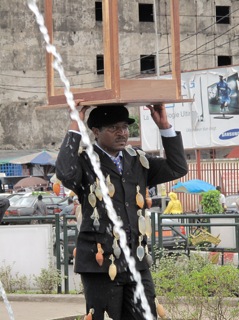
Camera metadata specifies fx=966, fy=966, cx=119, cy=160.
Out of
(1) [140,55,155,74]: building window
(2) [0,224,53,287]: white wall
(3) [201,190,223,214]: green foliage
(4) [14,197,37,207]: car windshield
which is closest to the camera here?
(2) [0,224,53,287]: white wall

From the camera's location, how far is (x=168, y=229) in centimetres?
1154

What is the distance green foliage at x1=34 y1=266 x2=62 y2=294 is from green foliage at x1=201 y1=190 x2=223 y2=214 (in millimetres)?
10070

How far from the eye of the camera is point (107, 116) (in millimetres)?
5223

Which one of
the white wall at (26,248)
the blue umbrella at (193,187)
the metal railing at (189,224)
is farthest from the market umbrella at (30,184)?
the metal railing at (189,224)

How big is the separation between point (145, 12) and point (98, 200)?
158ft

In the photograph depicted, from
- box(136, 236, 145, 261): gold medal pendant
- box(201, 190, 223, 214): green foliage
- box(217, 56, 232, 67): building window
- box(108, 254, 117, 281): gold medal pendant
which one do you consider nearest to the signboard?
box(201, 190, 223, 214): green foliage

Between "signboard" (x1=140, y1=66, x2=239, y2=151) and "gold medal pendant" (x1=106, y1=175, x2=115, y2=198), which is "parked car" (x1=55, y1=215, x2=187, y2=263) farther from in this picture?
"signboard" (x1=140, y1=66, x2=239, y2=151)

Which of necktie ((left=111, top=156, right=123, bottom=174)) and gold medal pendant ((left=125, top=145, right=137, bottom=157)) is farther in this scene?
gold medal pendant ((left=125, top=145, right=137, bottom=157))

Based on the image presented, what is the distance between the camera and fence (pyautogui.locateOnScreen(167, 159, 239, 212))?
105 feet

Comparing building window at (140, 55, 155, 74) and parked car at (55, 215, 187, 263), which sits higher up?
building window at (140, 55, 155, 74)

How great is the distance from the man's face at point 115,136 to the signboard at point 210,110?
95.1ft

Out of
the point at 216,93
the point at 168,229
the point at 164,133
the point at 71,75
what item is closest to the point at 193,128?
the point at 216,93

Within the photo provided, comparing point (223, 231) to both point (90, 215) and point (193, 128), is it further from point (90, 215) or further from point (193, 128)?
point (193, 128)

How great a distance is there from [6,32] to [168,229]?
39.2 meters
